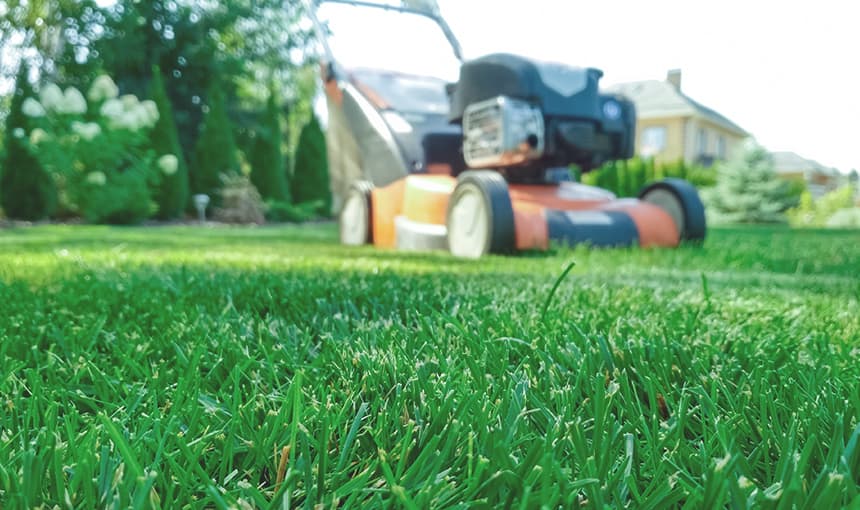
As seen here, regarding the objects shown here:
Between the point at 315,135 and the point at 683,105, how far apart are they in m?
17.2

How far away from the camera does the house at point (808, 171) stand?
3559 cm

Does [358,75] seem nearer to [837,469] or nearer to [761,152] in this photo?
[837,469]

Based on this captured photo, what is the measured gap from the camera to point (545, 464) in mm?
560

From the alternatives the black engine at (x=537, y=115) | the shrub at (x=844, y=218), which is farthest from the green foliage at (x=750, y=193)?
the black engine at (x=537, y=115)

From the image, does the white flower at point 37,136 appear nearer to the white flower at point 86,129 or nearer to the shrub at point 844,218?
the white flower at point 86,129

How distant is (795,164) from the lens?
36.7 metres

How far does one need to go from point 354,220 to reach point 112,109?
557 cm

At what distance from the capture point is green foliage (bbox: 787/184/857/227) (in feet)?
45.7

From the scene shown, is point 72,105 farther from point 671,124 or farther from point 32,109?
point 671,124

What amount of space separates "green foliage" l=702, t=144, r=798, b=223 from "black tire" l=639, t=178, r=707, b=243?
11933 millimetres

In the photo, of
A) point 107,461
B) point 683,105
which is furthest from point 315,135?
point 683,105

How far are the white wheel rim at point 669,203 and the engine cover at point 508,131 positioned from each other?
3.41ft

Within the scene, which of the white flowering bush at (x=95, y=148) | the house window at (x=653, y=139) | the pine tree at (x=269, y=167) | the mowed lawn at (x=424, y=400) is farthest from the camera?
the house window at (x=653, y=139)

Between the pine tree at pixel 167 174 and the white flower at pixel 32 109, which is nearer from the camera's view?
the white flower at pixel 32 109
